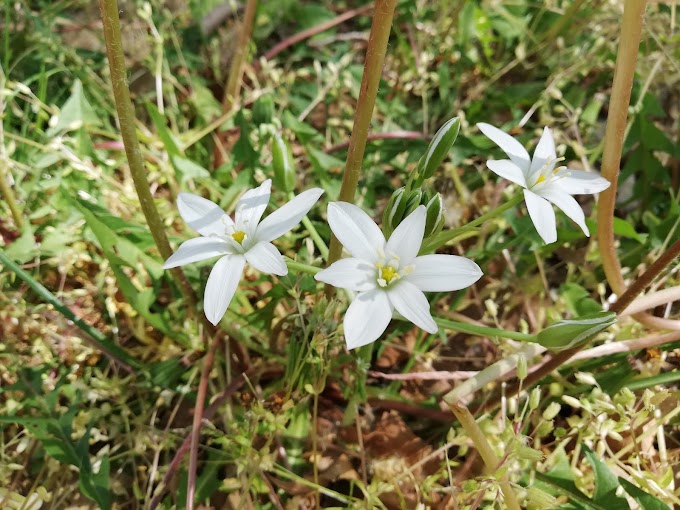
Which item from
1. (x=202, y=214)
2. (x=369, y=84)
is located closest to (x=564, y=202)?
(x=369, y=84)

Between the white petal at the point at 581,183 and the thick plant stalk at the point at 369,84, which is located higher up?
the thick plant stalk at the point at 369,84

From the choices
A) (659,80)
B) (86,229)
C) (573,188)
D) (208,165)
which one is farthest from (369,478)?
(659,80)

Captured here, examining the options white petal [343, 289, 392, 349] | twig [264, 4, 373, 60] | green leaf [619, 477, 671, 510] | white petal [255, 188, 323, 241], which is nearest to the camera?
white petal [343, 289, 392, 349]

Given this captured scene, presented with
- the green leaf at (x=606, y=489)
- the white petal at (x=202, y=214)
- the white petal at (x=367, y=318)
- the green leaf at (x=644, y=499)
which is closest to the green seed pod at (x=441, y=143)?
the white petal at (x=367, y=318)

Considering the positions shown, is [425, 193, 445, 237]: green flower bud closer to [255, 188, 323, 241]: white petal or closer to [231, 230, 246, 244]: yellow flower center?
[255, 188, 323, 241]: white petal

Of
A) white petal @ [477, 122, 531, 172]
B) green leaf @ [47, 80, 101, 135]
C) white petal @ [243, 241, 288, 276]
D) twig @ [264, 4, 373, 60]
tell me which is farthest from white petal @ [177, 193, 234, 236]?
twig @ [264, 4, 373, 60]

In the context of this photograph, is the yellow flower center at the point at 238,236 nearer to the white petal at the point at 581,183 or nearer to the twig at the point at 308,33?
the white petal at the point at 581,183
